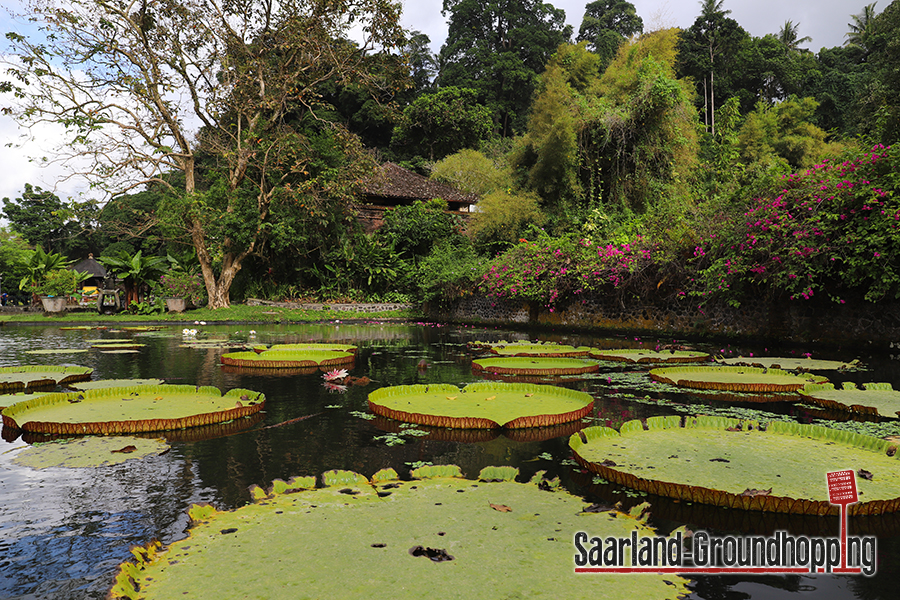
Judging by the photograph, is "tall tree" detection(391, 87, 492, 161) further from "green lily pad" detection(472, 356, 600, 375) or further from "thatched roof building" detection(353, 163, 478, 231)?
"green lily pad" detection(472, 356, 600, 375)

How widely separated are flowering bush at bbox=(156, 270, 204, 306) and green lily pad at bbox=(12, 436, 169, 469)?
1990cm

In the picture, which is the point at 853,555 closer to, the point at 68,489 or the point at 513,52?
the point at 68,489

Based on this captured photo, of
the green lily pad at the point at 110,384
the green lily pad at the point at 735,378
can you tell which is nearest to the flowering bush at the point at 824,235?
the green lily pad at the point at 735,378

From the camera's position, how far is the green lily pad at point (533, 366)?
643 centimetres

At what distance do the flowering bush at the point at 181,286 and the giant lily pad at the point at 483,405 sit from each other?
19710 millimetres

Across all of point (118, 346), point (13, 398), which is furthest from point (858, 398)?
point (118, 346)

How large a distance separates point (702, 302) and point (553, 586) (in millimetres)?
9686

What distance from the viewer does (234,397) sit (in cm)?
459

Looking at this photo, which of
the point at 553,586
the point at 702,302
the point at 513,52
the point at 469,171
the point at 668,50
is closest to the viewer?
the point at 553,586

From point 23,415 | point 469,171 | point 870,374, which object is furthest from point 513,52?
point 23,415

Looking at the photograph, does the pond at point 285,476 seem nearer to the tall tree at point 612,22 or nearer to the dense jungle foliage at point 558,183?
the dense jungle foliage at point 558,183

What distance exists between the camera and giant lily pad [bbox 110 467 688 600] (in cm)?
160

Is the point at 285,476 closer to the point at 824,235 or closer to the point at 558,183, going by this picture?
the point at 824,235

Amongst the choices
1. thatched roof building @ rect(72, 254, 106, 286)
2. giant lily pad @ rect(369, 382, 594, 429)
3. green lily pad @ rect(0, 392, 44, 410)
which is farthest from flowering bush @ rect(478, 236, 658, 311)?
thatched roof building @ rect(72, 254, 106, 286)
